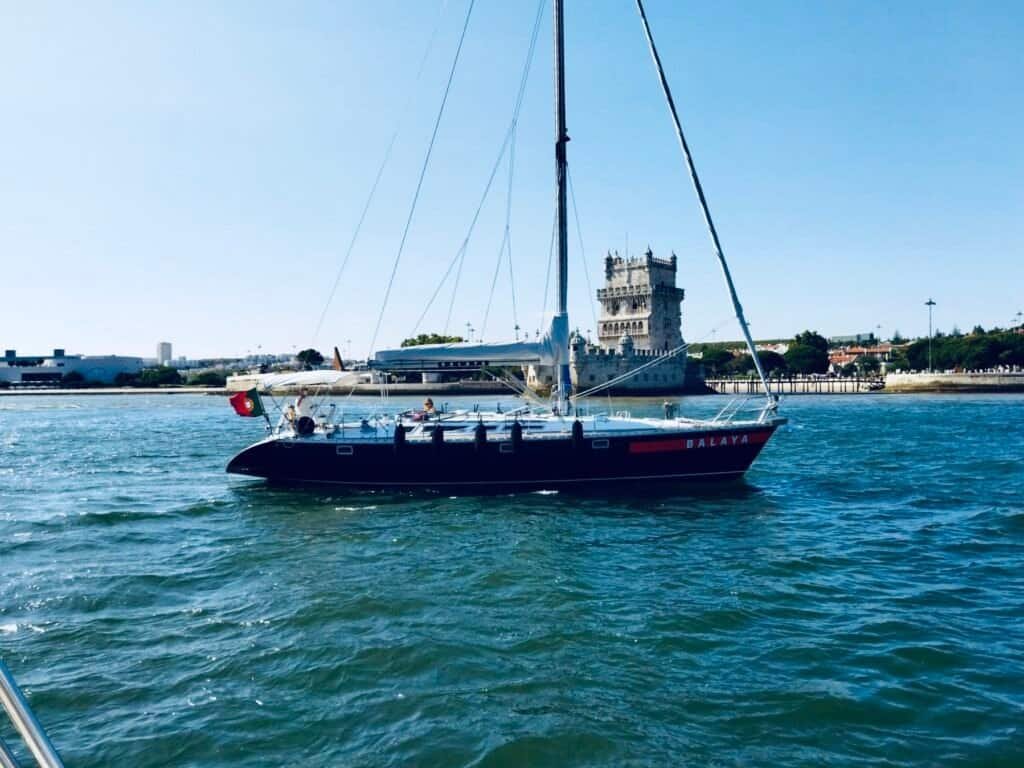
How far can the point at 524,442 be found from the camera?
865 inches

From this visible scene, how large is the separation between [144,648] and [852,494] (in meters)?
19.7

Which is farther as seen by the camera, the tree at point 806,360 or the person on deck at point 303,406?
the tree at point 806,360

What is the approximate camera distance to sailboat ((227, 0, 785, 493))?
72.2 feet

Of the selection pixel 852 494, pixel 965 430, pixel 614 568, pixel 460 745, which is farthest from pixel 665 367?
pixel 460 745

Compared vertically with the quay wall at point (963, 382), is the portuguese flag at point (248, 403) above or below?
above

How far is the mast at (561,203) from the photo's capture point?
77.7ft

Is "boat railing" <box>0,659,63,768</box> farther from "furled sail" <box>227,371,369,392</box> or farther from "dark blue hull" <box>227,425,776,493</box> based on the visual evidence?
"furled sail" <box>227,371,369,392</box>

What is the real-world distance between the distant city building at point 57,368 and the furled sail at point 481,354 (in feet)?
535

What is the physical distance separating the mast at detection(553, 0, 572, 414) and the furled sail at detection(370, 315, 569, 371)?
0.26m

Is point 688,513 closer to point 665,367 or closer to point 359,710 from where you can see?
point 359,710

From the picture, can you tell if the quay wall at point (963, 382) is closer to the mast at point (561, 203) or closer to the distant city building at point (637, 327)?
the distant city building at point (637, 327)

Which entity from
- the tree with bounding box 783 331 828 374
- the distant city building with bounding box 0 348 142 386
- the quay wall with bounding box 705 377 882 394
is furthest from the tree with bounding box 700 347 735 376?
the distant city building with bounding box 0 348 142 386

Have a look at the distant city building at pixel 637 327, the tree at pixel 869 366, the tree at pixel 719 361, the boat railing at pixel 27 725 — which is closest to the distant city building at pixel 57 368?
the distant city building at pixel 637 327

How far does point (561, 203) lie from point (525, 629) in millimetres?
15716
